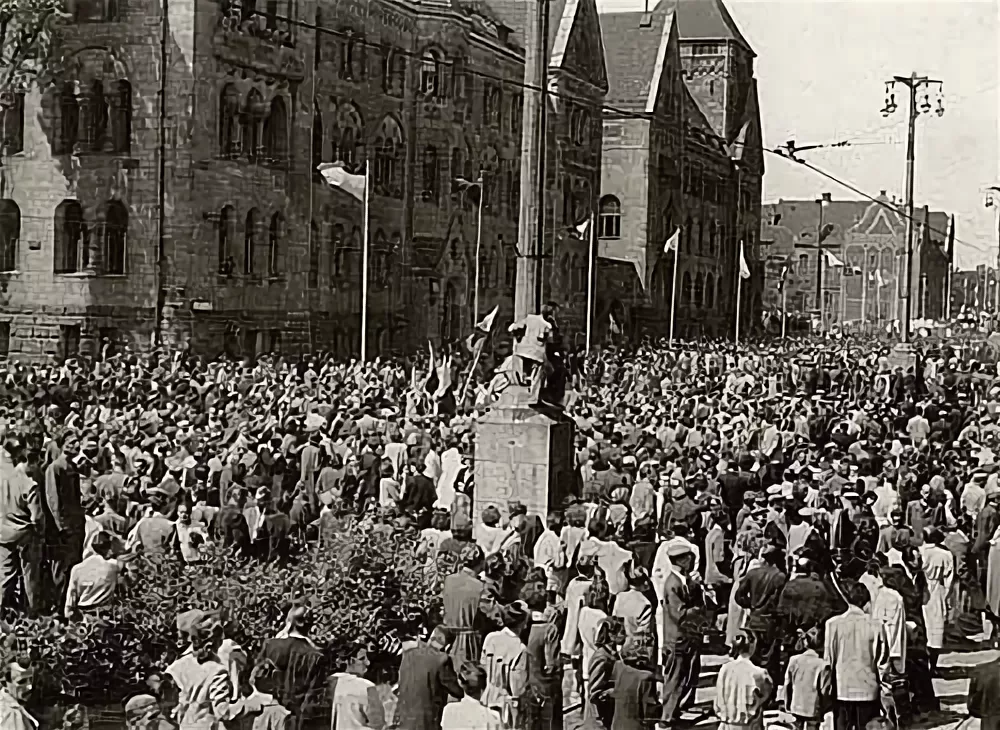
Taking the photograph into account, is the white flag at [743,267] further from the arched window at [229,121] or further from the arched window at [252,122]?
the arched window at [229,121]

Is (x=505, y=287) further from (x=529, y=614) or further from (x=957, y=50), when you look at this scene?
(x=529, y=614)

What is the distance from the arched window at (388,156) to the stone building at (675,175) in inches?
87.8

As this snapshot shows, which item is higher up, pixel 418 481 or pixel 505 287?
pixel 505 287

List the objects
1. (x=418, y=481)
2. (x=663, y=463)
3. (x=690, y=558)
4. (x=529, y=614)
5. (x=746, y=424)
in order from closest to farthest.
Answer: (x=529, y=614)
(x=690, y=558)
(x=418, y=481)
(x=663, y=463)
(x=746, y=424)

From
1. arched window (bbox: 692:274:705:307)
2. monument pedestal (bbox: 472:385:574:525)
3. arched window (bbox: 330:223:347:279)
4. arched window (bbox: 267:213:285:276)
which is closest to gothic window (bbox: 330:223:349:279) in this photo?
arched window (bbox: 330:223:347:279)

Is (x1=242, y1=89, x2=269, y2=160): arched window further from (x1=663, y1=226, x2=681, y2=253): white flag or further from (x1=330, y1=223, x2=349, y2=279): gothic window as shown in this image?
(x1=663, y1=226, x2=681, y2=253): white flag

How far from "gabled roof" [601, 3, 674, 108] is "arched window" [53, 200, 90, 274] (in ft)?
17.3

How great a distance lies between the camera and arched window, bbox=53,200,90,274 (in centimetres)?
1143

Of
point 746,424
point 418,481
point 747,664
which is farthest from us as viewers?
point 746,424

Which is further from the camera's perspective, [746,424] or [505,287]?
[746,424]

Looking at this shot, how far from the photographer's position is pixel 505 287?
12648 millimetres

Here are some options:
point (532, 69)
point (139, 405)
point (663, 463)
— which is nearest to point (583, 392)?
point (663, 463)

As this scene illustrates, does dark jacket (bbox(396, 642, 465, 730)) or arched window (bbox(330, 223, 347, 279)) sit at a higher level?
arched window (bbox(330, 223, 347, 279))

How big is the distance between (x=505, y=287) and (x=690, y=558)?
474 centimetres
